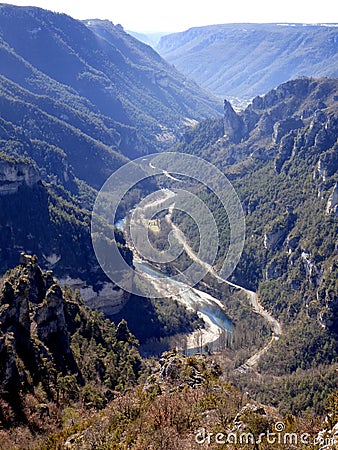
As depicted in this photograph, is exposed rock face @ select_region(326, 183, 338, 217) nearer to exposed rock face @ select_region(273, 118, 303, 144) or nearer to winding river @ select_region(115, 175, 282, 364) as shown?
winding river @ select_region(115, 175, 282, 364)

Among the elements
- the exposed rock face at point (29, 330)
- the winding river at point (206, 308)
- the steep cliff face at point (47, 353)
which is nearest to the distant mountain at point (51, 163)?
the winding river at point (206, 308)

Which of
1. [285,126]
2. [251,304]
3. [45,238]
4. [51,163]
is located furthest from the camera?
[51,163]

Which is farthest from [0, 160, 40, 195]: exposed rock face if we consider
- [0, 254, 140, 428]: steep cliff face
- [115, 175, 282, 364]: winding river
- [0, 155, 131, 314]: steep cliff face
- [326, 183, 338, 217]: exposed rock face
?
[326, 183, 338, 217]: exposed rock face

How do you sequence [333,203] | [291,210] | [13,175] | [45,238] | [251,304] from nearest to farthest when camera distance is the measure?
[45,238] → [13,175] → [251,304] → [333,203] → [291,210]

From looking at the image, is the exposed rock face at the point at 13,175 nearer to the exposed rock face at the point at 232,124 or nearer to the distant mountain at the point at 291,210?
the distant mountain at the point at 291,210

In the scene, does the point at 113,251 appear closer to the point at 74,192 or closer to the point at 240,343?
the point at 240,343

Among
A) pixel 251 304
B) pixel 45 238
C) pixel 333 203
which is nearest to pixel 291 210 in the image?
pixel 333 203

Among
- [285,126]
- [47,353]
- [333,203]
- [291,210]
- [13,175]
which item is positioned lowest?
[47,353]

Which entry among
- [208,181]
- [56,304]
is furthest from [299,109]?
[56,304]

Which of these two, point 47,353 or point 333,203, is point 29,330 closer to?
point 47,353
